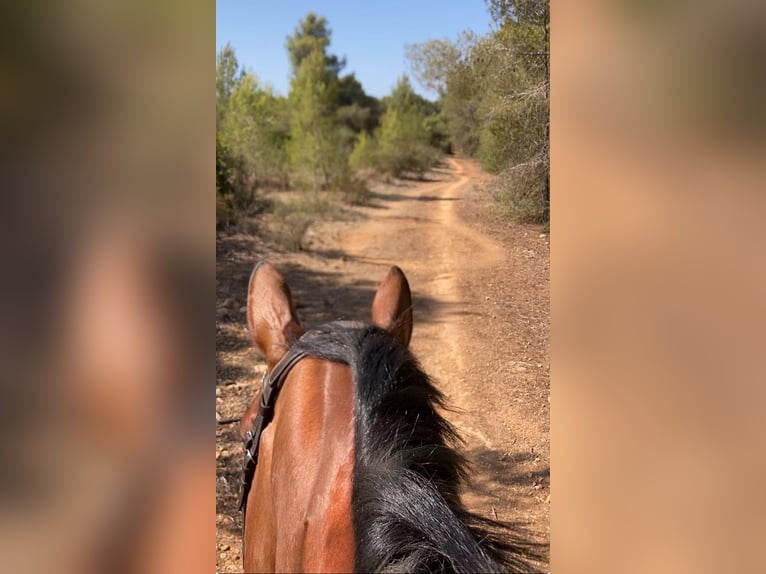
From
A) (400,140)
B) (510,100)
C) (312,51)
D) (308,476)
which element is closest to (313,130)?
(312,51)

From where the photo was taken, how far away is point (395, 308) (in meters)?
1.15

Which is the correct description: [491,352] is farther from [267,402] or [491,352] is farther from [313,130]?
[313,130]

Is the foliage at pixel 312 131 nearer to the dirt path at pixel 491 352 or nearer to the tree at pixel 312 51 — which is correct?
the tree at pixel 312 51

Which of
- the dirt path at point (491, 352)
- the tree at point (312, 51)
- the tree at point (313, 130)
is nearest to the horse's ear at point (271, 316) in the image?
the dirt path at point (491, 352)

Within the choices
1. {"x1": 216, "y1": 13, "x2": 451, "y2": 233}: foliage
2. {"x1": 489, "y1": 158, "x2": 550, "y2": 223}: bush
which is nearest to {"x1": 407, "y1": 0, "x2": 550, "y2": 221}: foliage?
{"x1": 489, "y1": 158, "x2": 550, "y2": 223}: bush

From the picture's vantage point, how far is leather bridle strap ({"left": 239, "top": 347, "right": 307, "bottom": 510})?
925 millimetres

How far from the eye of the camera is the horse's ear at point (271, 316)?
107 cm

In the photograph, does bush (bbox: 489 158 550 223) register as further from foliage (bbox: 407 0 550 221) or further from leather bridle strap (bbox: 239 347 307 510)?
leather bridle strap (bbox: 239 347 307 510)
